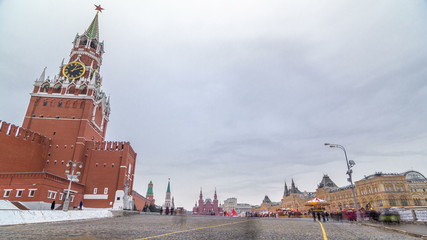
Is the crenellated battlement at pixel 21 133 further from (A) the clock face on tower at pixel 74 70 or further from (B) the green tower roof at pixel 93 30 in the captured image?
(B) the green tower roof at pixel 93 30

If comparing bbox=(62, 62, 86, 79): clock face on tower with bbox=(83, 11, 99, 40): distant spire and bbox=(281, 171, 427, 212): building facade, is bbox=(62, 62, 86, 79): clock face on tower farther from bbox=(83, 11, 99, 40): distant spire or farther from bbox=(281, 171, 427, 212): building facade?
bbox=(281, 171, 427, 212): building facade

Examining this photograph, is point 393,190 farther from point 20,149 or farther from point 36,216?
point 20,149

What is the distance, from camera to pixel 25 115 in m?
45.0

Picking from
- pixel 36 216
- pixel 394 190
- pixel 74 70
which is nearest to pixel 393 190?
pixel 394 190

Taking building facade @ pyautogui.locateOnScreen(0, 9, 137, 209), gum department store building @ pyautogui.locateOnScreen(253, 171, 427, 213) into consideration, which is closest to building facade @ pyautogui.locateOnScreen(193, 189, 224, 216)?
gum department store building @ pyautogui.locateOnScreen(253, 171, 427, 213)

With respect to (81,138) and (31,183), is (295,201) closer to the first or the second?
(81,138)

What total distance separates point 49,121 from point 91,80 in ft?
38.9

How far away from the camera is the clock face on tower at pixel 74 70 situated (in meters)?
51.3

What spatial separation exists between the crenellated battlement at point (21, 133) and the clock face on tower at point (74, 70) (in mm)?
15812

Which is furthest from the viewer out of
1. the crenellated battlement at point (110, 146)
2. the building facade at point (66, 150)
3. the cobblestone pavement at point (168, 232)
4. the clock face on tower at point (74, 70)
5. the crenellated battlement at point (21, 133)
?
the clock face on tower at point (74, 70)

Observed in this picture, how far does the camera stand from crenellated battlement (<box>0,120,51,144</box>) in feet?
115

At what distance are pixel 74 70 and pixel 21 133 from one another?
65.1ft

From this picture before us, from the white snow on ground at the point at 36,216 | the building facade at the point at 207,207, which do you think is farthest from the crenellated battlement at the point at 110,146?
the building facade at the point at 207,207

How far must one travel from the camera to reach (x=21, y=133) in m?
37.8
